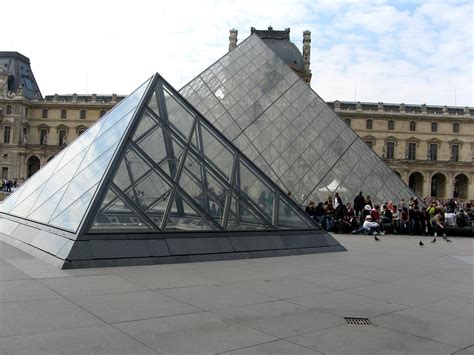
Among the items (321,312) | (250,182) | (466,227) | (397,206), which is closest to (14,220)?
(250,182)

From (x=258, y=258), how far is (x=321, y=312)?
336 centimetres

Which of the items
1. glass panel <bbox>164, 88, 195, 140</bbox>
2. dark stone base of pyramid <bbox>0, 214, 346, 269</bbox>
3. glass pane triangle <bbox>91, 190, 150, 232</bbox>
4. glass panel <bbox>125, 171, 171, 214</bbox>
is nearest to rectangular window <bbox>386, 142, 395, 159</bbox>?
dark stone base of pyramid <bbox>0, 214, 346, 269</bbox>

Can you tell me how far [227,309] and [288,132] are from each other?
12.7 m

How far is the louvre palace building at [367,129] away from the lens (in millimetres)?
64750

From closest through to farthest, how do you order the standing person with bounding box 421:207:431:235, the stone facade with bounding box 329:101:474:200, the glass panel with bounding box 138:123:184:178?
the glass panel with bounding box 138:123:184:178, the standing person with bounding box 421:207:431:235, the stone facade with bounding box 329:101:474:200

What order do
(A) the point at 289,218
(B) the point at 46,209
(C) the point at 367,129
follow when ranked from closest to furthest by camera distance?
(B) the point at 46,209 < (A) the point at 289,218 < (C) the point at 367,129

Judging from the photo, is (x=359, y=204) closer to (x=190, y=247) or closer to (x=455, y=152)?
(x=190, y=247)

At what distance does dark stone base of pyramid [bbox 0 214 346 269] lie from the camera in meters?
5.90

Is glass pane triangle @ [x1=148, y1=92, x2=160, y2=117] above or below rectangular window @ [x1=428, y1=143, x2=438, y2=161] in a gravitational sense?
below

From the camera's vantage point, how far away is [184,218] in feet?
24.0

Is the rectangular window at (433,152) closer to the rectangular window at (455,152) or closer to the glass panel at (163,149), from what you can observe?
the rectangular window at (455,152)

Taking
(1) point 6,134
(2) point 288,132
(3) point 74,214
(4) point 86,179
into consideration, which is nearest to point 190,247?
(3) point 74,214

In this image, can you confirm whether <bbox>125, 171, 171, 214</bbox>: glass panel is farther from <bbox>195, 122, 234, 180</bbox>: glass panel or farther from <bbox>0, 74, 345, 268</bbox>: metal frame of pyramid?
<bbox>195, 122, 234, 180</bbox>: glass panel

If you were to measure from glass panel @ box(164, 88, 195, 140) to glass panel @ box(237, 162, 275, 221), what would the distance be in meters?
1.15
